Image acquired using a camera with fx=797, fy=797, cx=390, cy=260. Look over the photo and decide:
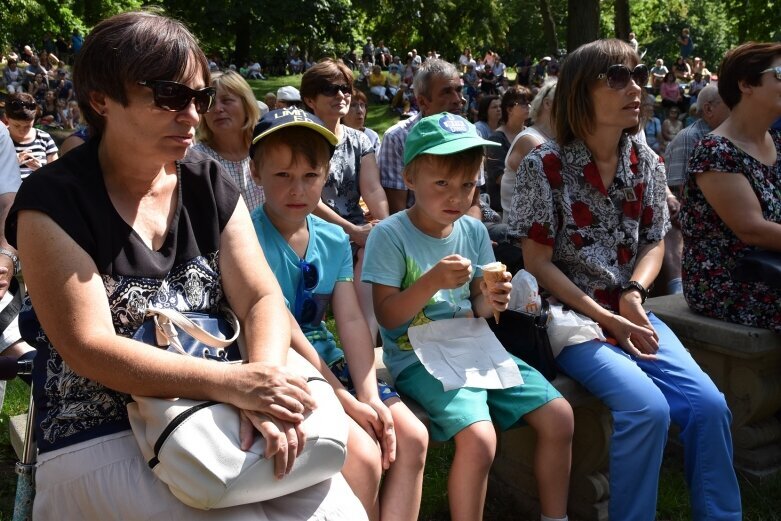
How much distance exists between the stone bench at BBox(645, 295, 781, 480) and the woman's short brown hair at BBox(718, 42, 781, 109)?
45.4 inches

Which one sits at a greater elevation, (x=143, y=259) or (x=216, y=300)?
(x=143, y=259)

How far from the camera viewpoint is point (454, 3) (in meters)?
45.9

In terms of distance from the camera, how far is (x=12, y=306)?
342cm

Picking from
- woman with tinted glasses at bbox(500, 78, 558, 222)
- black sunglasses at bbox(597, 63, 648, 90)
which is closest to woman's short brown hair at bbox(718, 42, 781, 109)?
black sunglasses at bbox(597, 63, 648, 90)

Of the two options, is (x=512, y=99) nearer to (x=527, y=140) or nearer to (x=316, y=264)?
(x=527, y=140)

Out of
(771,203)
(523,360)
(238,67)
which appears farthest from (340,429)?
(238,67)

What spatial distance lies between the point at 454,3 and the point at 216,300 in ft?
152

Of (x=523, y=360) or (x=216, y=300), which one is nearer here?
(x=216, y=300)

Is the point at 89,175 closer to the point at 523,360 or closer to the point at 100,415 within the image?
the point at 100,415

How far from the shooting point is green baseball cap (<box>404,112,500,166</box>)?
9.89ft

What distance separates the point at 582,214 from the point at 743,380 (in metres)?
1.38

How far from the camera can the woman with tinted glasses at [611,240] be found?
3176mm

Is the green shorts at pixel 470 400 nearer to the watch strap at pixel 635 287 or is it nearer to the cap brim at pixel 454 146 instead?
the watch strap at pixel 635 287

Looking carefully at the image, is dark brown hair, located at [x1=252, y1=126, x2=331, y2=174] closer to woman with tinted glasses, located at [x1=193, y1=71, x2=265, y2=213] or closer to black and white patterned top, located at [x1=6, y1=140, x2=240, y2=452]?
black and white patterned top, located at [x1=6, y1=140, x2=240, y2=452]
